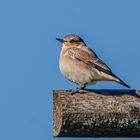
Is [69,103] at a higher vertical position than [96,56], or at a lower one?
lower

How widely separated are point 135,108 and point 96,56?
7835mm

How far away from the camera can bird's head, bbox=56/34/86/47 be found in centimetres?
1213

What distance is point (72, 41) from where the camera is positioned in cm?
1230

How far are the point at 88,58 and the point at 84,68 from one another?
39cm

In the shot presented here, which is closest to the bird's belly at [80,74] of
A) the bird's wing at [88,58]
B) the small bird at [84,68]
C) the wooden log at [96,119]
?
the small bird at [84,68]

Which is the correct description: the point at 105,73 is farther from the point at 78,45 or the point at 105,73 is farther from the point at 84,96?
the point at 84,96

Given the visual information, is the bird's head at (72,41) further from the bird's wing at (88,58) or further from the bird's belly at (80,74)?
the bird's belly at (80,74)

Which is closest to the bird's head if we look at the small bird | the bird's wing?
the bird's wing

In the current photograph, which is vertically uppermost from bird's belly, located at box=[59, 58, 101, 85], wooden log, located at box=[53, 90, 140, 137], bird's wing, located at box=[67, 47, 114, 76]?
bird's wing, located at box=[67, 47, 114, 76]

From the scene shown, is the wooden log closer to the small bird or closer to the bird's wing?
the small bird

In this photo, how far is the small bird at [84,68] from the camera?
9.95 m

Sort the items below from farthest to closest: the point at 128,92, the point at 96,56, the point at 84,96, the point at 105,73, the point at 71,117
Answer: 1. the point at 96,56
2. the point at 105,73
3. the point at 128,92
4. the point at 84,96
5. the point at 71,117

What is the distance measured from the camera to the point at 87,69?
1030cm

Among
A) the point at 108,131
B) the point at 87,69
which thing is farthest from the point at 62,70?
the point at 108,131
